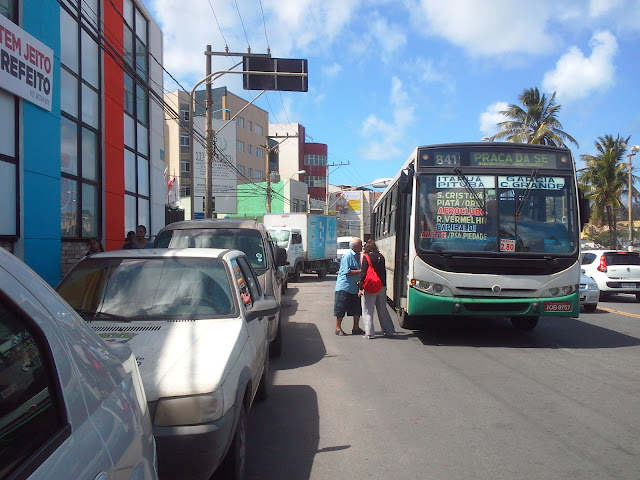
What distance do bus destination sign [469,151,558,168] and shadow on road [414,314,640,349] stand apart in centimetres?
290

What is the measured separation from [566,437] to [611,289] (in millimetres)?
12614

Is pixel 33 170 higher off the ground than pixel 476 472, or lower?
higher

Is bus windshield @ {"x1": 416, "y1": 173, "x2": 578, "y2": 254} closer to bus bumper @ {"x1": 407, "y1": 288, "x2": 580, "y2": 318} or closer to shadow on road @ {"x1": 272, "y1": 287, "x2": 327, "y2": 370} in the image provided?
bus bumper @ {"x1": 407, "y1": 288, "x2": 580, "y2": 318}

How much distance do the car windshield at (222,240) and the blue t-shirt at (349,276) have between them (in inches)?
70.0

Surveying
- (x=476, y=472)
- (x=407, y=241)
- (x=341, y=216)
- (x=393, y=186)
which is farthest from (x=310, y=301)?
(x=341, y=216)

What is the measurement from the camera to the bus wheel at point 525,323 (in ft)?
33.1

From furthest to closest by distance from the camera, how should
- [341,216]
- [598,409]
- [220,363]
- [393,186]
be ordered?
[341,216], [393,186], [598,409], [220,363]

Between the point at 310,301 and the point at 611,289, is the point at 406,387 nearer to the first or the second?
the point at 310,301

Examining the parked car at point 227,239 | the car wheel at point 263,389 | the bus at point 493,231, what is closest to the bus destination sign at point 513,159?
the bus at point 493,231

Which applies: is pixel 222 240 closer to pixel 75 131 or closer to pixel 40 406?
pixel 75 131

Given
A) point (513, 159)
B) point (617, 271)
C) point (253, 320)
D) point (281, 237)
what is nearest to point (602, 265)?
point (617, 271)

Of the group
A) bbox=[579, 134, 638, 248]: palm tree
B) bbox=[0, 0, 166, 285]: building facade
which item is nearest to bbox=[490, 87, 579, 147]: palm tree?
bbox=[579, 134, 638, 248]: palm tree

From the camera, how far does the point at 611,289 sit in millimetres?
15648

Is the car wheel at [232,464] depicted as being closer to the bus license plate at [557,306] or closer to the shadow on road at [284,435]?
the shadow on road at [284,435]
